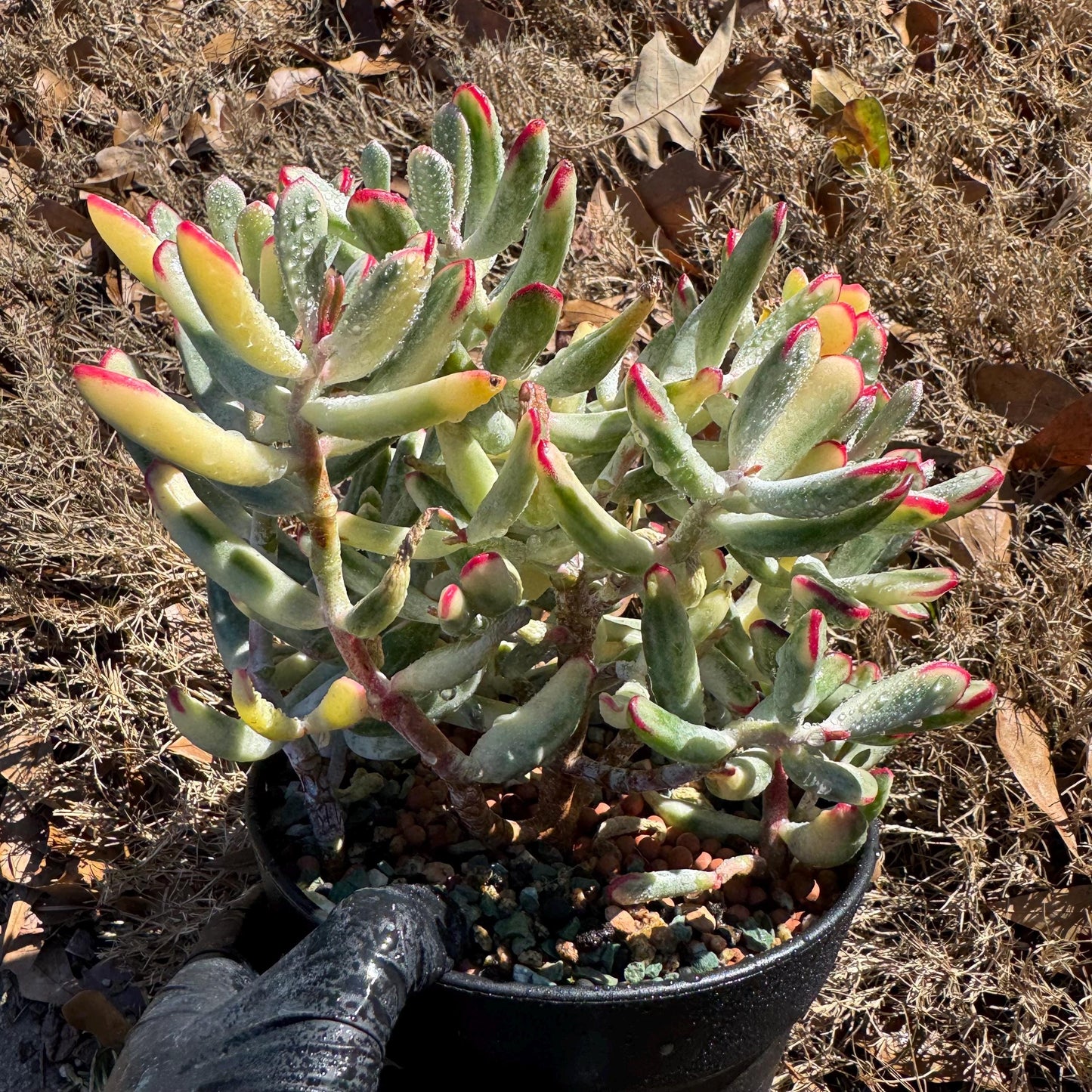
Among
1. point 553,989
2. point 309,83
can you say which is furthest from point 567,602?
point 309,83

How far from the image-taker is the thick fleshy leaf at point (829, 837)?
90 centimetres

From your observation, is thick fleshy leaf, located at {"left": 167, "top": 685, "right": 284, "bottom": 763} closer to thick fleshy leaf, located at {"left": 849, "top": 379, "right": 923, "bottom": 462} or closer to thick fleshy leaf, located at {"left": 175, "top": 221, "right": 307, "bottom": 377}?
thick fleshy leaf, located at {"left": 175, "top": 221, "right": 307, "bottom": 377}

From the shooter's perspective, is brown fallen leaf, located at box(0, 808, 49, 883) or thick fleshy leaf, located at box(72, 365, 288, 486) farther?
brown fallen leaf, located at box(0, 808, 49, 883)

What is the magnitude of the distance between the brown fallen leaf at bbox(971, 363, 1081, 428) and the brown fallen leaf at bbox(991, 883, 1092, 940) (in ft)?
2.25

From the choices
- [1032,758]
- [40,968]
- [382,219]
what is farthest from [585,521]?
[40,968]

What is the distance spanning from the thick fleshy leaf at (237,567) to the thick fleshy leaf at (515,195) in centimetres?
28

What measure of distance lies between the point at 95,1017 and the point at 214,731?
82 centimetres

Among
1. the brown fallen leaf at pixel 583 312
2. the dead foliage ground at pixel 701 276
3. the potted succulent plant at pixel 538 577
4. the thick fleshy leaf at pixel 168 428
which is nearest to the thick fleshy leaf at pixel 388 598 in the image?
the potted succulent plant at pixel 538 577

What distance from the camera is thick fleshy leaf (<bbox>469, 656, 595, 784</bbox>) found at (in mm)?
879

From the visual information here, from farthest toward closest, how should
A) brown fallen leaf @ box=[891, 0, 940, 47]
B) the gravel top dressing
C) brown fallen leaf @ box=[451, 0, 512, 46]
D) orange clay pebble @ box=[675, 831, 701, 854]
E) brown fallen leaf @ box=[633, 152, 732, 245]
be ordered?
brown fallen leaf @ box=[451, 0, 512, 46] < brown fallen leaf @ box=[891, 0, 940, 47] < brown fallen leaf @ box=[633, 152, 732, 245] < orange clay pebble @ box=[675, 831, 701, 854] < the gravel top dressing

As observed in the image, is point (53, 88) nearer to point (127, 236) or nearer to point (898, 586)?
point (127, 236)

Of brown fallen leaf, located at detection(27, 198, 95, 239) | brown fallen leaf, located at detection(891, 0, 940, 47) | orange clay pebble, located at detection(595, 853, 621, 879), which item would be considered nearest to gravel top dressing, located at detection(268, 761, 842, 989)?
orange clay pebble, located at detection(595, 853, 621, 879)

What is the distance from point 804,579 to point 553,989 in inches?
14.0

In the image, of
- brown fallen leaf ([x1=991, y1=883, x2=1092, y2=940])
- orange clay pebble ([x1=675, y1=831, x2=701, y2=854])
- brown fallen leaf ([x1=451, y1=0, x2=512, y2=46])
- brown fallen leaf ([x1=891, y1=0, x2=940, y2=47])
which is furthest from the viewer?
brown fallen leaf ([x1=451, y1=0, x2=512, y2=46])
